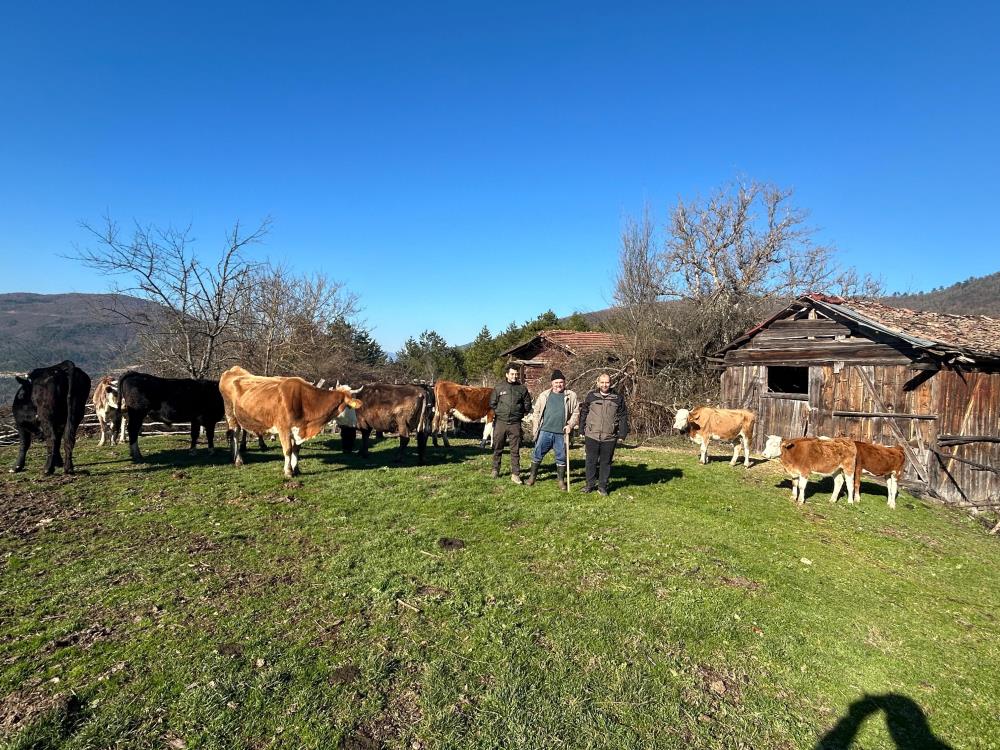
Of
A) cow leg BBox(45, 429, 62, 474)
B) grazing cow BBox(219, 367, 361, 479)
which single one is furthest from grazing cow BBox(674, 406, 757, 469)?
cow leg BBox(45, 429, 62, 474)

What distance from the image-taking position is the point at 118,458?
1042cm

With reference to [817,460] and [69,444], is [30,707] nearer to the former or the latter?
[69,444]

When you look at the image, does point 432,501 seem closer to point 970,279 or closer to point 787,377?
point 787,377

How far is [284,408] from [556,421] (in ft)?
16.6

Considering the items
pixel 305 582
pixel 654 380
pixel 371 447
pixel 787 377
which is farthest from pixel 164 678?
pixel 787 377

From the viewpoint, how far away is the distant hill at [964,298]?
173 ft

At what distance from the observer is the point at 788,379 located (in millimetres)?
19797

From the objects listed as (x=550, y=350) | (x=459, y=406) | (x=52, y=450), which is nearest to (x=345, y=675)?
(x=52, y=450)

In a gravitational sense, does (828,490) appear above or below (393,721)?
above

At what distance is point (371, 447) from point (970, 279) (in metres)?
89.2

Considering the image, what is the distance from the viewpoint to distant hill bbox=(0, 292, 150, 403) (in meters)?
17.3

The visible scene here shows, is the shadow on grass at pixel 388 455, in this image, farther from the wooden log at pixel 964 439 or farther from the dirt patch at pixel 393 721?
the wooden log at pixel 964 439

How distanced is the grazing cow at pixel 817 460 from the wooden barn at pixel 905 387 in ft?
14.1

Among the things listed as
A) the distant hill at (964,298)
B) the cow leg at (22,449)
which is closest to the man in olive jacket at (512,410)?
the cow leg at (22,449)
